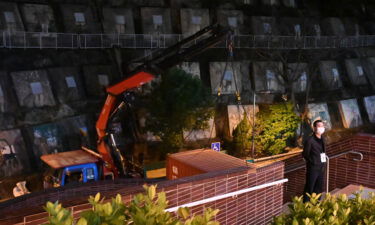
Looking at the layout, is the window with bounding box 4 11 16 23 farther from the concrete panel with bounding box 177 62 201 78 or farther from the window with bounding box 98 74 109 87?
the concrete panel with bounding box 177 62 201 78

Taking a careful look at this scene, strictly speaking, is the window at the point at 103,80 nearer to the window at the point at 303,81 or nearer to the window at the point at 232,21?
the window at the point at 232,21

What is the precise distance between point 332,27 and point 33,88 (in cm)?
2446

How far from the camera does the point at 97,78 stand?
72.7 feet

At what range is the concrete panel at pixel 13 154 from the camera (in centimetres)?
1767

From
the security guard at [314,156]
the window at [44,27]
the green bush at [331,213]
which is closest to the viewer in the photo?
the green bush at [331,213]

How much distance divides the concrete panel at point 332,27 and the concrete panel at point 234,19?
7.95 meters

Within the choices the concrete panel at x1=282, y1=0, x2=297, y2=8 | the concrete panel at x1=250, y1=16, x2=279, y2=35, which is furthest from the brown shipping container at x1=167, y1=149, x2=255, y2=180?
the concrete panel at x1=282, y1=0, x2=297, y2=8

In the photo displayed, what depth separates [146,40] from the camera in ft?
78.8

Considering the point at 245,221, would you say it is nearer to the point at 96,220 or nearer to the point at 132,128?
the point at 96,220

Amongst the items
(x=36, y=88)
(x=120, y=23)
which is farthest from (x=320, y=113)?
(x=36, y=88)

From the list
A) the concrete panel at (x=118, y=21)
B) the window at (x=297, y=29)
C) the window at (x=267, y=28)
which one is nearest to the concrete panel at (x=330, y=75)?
the window at (x=297, y=29)

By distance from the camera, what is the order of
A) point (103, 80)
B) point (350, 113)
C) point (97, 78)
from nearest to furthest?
1. point (97, 78)
2. point (103, 80)
3. point (350, 113)

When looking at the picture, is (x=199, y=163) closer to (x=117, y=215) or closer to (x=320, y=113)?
(x=117, y=215)

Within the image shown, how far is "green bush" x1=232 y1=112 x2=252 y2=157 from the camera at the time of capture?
22.6 m
